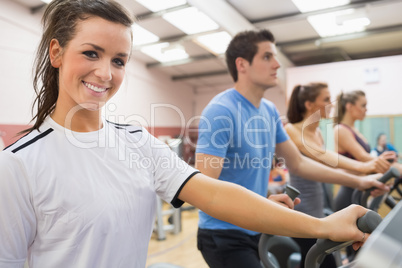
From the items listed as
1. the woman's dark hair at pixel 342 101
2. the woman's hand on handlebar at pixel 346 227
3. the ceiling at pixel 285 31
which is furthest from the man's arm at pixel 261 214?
the ceiling at pixel 285 31

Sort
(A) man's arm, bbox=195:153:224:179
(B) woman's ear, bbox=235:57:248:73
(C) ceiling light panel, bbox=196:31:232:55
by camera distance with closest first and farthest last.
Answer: (A) man's arm, bbox=195:153:224:179 < (B) woman's ear, bbox=235:57:248:73 < (C) ceiling light panel, bbox=196:31:232:55

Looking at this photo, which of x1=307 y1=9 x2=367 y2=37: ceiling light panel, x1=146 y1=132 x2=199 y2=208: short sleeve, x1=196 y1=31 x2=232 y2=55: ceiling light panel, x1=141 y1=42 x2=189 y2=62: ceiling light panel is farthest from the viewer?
x1=141 y1=42 x2=189 y2=62: ceiling light panel

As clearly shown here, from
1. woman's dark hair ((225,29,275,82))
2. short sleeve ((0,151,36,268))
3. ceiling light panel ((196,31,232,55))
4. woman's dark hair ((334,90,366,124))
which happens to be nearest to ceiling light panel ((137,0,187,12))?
ceiling light panel ((196,31,232,55))

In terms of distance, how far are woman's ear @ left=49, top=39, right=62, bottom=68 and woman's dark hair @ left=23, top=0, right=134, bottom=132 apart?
0.5 inches

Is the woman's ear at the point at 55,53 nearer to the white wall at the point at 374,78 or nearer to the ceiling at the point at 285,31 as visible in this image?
the ceiling at the point at 285,31

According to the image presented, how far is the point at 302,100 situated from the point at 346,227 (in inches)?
69.7

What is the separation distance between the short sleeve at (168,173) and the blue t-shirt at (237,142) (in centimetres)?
47

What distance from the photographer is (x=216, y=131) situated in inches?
58.2

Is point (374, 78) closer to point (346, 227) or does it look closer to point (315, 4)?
point (315, 4)

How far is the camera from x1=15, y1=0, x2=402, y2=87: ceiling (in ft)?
17.8

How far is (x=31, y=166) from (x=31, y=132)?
4.8 inches

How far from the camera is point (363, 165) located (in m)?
1.96

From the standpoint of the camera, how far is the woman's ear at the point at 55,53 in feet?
2.92

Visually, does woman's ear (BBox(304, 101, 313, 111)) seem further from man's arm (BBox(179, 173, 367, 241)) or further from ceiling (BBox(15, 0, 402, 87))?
ceiling (BBox(15, 0, 402, 87))
